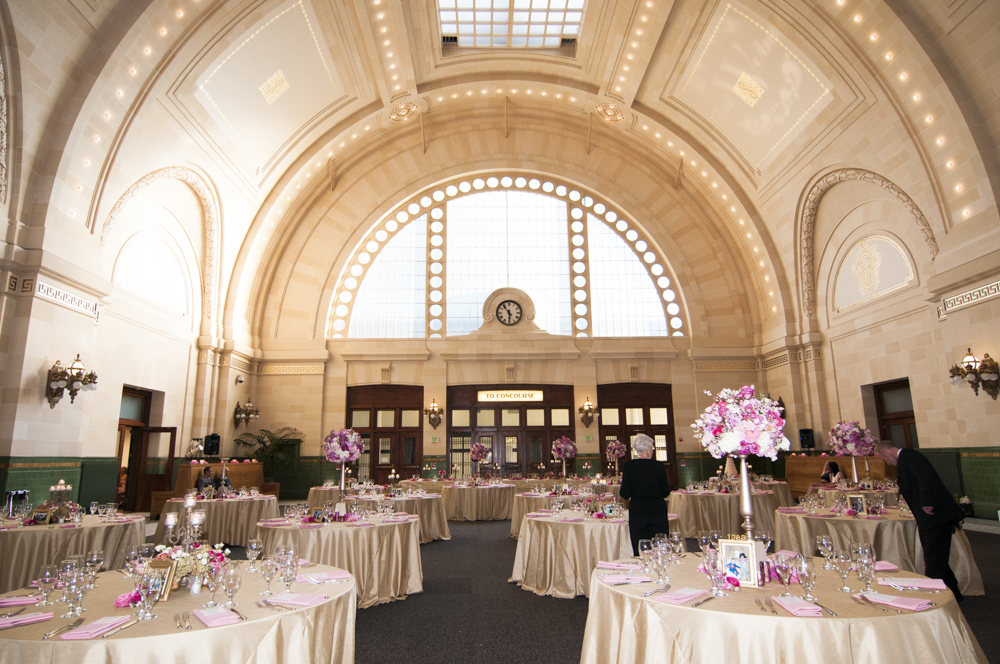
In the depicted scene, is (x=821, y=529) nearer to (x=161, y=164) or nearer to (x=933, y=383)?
(x=933, y=383)

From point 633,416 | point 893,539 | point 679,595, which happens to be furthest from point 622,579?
point 633,416

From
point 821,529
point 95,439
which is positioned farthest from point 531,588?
point 95,439

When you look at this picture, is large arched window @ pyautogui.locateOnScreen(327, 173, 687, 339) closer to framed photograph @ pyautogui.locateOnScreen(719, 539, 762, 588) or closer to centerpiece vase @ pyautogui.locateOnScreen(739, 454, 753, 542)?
centerpiece vase @ pyautogui.locateOnScreen(739, 454, 753, 542)

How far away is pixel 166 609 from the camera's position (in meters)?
3.26

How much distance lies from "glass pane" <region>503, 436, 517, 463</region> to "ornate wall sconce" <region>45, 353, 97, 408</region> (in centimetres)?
1177

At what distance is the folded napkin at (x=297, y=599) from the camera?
10.9ft

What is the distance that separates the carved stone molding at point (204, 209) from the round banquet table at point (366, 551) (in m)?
8.96

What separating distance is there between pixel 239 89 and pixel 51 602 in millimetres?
13608

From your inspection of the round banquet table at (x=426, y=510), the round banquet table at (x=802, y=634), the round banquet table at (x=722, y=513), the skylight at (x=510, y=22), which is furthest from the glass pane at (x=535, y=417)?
the round banquet table at (x=802, y=634)

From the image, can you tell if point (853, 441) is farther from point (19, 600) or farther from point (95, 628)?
point (19, 600)

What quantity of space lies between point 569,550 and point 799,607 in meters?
4.06

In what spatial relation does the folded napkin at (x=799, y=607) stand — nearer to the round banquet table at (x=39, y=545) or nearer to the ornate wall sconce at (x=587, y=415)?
the round banquet table at (x=39, y=545)

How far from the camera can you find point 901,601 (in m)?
3.14

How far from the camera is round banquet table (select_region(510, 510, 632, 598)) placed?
675 cm
